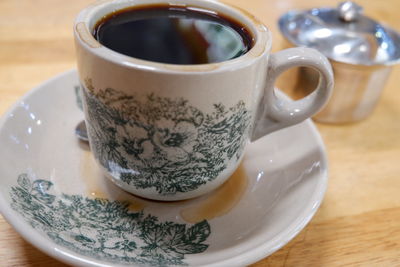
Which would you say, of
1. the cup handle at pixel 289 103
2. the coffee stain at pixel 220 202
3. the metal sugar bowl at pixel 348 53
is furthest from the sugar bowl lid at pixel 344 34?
the coffee stain at pixel 220 202

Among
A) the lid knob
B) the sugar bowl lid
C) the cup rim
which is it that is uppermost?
the cup rim

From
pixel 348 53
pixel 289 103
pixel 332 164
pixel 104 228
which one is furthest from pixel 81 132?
pixel 348 53

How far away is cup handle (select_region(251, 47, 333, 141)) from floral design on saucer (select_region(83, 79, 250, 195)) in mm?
66

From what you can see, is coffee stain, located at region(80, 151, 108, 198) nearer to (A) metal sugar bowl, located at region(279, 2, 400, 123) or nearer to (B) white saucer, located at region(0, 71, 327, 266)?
(B) white saucer, located at region(0, 71, 327, 266)

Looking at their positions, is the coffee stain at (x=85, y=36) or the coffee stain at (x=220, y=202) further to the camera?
the coffee stain at (x=220, y=202)

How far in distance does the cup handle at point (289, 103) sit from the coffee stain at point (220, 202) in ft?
0.26

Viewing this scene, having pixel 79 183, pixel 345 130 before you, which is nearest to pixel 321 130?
pixel 345 130

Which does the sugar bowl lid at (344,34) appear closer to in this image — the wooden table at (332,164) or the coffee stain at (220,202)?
the wooden table at (332,164)

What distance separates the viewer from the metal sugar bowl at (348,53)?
843 millimetres

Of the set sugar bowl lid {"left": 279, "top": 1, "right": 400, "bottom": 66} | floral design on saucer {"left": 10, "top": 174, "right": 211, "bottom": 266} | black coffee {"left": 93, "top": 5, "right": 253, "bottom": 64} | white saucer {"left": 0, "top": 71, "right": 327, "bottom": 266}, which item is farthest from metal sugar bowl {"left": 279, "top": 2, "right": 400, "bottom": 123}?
floral design on saucer {"left": 10, "top": 174, "right": 211, "bottom": 266}

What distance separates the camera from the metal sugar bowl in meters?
0.84

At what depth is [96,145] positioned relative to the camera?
569 millimetres

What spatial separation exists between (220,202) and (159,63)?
0.83ft

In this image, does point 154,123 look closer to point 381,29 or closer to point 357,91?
point 357,91
